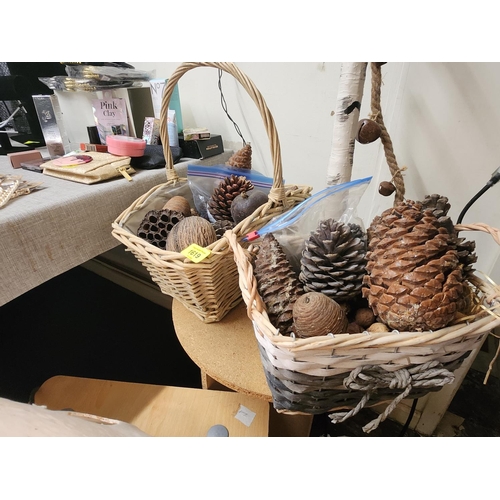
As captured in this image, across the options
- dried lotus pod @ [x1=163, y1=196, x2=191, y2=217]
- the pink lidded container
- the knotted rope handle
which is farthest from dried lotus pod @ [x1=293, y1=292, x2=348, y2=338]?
the pink lidded container

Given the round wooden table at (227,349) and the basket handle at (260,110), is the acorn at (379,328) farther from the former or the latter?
the basket handle at (260,110)

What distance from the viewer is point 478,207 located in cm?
65

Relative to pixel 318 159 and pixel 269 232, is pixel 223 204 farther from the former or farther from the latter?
pixel 318 159

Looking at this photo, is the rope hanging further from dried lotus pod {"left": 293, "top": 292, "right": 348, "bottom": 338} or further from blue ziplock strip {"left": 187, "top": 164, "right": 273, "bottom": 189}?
blue ziplock strip {"left": 187, "top": 164, "right": 273, "bottom": 189}

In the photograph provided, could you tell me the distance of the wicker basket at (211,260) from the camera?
0.49 meters

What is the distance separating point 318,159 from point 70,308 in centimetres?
126

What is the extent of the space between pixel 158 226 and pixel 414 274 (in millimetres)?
458

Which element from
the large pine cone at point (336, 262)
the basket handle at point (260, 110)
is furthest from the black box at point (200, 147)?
the large pine cone at point (336, 262)

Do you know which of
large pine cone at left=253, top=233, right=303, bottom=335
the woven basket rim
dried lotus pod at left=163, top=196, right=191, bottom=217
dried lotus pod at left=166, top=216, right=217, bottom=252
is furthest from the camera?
dried lotus pod at left=163, top=196, right=191, bottom=217

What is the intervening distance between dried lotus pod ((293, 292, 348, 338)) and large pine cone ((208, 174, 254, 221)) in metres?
0.35

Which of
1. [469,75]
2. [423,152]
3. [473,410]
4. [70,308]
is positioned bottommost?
[70,308]

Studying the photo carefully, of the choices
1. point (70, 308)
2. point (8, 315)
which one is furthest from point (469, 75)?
point (8, 315)

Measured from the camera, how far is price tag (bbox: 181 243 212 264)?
47 centimetres

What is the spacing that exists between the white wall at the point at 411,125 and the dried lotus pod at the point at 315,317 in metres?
0.49
